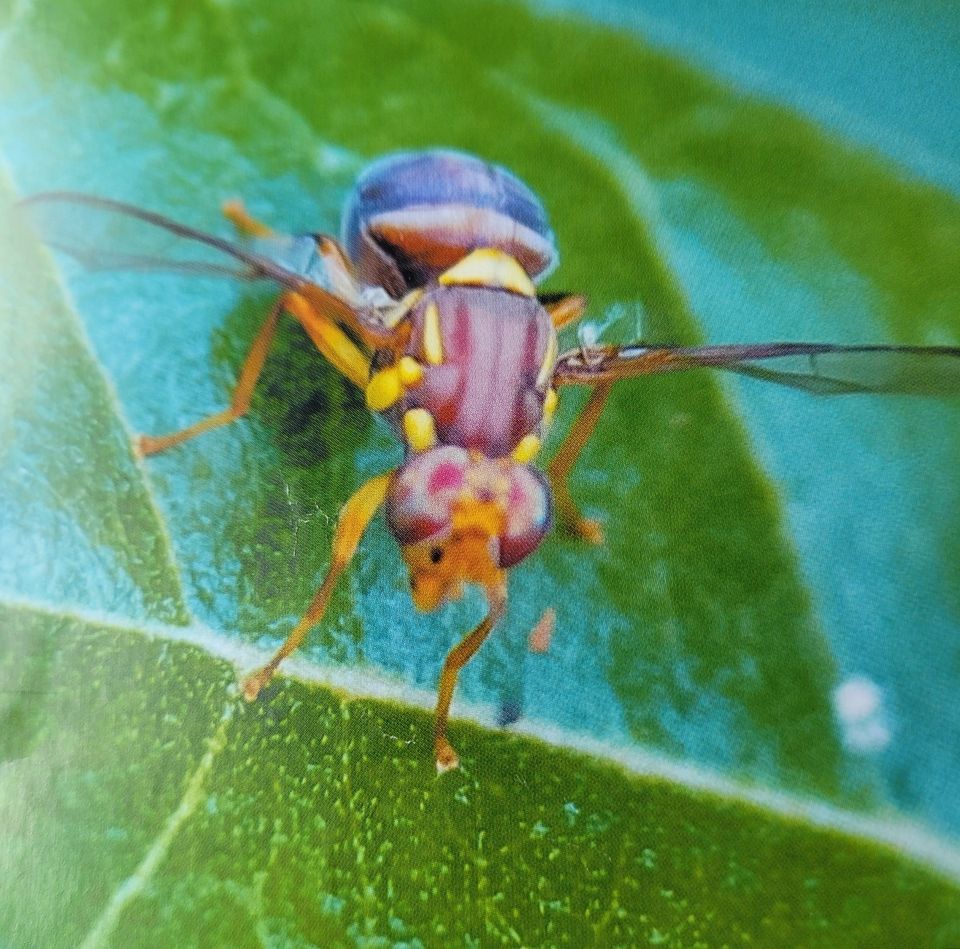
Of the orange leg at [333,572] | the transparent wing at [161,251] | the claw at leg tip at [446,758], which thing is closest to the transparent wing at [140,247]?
the transparent wing at [161,251]

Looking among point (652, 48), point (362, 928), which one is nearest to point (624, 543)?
point (362, 928)

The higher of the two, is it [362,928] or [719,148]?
[719,148]

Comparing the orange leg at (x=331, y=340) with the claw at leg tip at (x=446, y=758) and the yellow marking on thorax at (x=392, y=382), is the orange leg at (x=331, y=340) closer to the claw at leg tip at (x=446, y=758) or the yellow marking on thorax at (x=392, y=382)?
the yellow marking on thorax at (x=392, y=382)

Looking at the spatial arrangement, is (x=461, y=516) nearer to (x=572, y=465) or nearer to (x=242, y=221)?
(x=572, y=465)

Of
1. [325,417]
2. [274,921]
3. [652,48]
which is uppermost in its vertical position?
[652,48]

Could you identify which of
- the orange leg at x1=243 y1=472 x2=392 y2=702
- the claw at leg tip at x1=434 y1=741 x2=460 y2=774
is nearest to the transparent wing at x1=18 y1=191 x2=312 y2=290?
the orange leg at x1=243 y1=472 x2=392 y2=702

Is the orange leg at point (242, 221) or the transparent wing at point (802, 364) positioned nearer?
the transparent wing at point (802, 364)

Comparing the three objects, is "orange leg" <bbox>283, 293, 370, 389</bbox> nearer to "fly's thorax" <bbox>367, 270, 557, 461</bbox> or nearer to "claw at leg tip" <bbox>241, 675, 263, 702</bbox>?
"fly's thorax" <bbox>367, 270, 557, 461</bbox>

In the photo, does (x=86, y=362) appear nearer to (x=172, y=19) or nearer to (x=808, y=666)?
(x=172, y=19)
